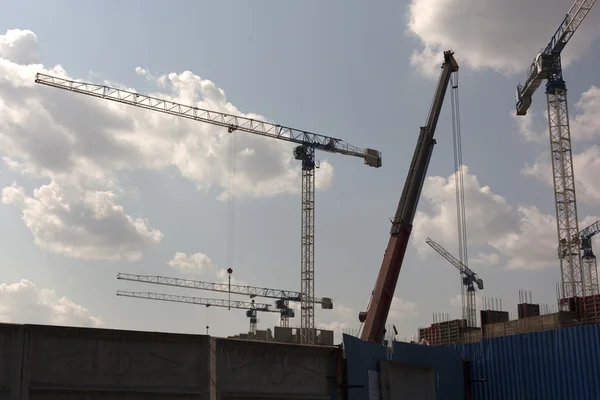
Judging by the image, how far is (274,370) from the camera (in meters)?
17.7

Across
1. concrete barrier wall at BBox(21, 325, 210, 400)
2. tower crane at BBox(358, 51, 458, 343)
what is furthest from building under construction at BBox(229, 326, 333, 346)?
concrete barrier wall at BBox(21, 325, 210, 400)

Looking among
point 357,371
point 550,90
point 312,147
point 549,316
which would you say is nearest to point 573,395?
point 357,371

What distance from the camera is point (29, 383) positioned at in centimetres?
1440

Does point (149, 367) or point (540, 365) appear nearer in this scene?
point (149, 367)

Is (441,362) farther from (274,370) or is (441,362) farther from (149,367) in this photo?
(149,367)

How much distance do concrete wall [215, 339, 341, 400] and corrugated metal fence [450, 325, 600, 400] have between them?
21.9ft

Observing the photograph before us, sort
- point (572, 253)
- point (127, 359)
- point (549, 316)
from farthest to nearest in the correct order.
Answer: point (572, 253)
point (549, 316)
point (127, 359)

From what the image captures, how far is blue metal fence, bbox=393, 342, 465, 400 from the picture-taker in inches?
852

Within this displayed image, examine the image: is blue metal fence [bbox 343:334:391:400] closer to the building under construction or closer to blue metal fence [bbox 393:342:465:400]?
blue metal fence [bbox 393:342:465:400]

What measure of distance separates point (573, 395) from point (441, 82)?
651 inches

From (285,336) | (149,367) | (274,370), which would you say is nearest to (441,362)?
(274,370)

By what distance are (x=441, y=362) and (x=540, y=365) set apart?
3301mm

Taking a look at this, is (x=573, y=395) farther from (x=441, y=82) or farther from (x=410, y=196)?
(x=441, y=82)

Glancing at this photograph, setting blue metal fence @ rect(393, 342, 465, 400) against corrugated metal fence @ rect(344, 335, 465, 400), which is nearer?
corrugated metal fence @ rect(344, 335, 465, 400)
